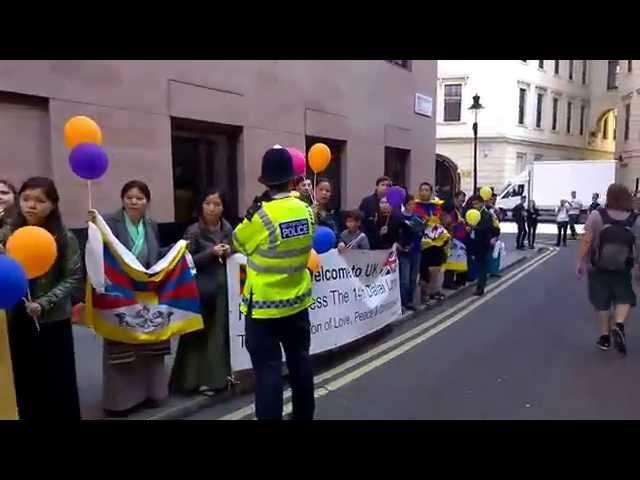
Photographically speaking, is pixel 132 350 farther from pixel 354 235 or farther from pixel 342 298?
pixel 354 235

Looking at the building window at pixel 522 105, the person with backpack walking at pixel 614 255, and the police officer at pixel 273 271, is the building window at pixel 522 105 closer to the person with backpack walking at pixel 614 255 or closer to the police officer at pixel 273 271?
the person with backpack walking at pixel 614 255

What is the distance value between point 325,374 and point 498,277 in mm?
7359

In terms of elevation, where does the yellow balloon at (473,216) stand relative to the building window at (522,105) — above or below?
below

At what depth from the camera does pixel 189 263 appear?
4.43 meters

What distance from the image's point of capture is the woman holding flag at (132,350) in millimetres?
4152

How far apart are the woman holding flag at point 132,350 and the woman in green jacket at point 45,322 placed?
537 mm

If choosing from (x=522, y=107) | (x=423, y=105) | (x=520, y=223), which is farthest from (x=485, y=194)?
(x=522, y=107)

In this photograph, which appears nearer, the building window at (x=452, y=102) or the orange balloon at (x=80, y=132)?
the orange balloon at (x=80, y=132)

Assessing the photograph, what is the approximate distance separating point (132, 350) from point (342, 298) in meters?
2.43

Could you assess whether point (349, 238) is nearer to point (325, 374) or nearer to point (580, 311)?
point (325, 374)

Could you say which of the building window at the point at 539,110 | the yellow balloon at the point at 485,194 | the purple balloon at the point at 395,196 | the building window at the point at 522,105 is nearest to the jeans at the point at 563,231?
the yellow balloon at the point at 485,194
